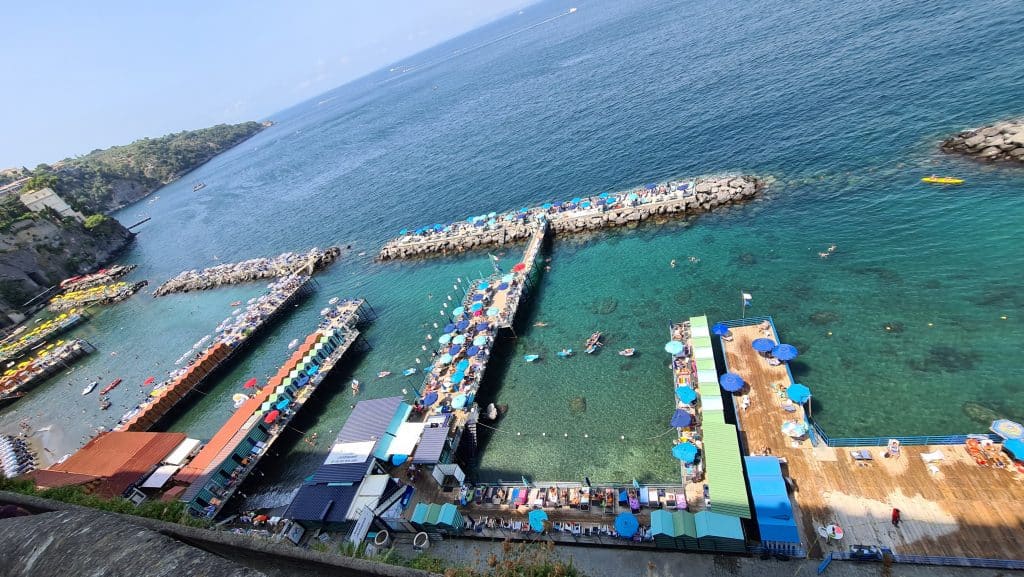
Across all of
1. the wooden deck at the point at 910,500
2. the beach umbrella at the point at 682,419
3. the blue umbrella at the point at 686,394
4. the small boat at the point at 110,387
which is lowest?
the wooden deck at the point at 910,500

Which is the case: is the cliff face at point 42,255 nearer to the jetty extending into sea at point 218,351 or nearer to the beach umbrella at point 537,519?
the jetty extending into sea at point 218,351

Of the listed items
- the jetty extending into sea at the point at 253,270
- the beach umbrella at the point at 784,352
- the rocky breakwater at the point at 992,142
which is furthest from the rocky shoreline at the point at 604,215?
the beach umbrella at the point at 784,352

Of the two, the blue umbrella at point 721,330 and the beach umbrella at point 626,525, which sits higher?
the beach umbrella at point 626,525

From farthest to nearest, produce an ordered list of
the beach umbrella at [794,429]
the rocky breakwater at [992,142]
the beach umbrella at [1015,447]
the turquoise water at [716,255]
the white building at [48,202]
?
1. the white building at [48,202]
2. the rocky breakwater at [992,142]
3. the turquoise water at [716,255]
4. the beach umbrella at [794,429]
5. the beach umbrella at [1015,447]

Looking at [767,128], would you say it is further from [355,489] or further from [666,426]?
[355,489]

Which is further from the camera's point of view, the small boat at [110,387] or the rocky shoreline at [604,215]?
the small boat at [110,387]

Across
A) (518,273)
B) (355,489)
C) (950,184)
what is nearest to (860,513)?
(355,489)
